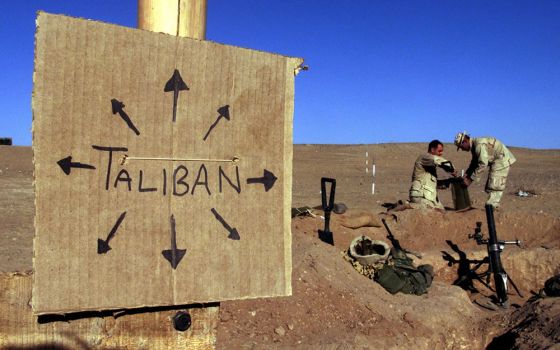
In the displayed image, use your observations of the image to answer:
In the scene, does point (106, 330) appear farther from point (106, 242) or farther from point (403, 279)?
point (403, 279)

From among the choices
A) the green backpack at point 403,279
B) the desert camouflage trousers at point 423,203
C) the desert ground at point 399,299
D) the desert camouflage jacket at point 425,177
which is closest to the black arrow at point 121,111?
the desert ground at point 399,299

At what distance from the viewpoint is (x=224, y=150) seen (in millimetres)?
2295

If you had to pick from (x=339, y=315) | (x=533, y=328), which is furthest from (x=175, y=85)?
(x=533, y=328)

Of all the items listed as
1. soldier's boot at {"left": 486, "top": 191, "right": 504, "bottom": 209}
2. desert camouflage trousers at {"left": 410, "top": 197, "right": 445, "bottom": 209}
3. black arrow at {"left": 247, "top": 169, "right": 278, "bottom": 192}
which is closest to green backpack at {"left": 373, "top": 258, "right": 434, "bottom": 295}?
desert camouflage trousers at {"left": 410, "top": 197, "right": 445, "bottom": 209}

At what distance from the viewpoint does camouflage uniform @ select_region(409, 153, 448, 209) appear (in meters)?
9.66

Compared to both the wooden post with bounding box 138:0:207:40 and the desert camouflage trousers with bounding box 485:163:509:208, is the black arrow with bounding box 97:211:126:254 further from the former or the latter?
the desert camouflage trousers with bounding box 485:163:509:208

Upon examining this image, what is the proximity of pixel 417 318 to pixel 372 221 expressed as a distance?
10.5ft

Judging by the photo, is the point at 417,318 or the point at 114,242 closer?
the point at 114,242

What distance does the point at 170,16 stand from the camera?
2.22 metres

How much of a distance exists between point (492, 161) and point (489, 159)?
0.26 ft

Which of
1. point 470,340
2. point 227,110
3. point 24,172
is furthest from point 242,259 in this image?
point 24,172

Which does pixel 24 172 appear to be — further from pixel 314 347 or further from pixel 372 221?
pixel 314 347

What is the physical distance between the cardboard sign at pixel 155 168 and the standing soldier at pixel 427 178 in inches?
296

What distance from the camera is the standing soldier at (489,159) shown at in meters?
9.25
